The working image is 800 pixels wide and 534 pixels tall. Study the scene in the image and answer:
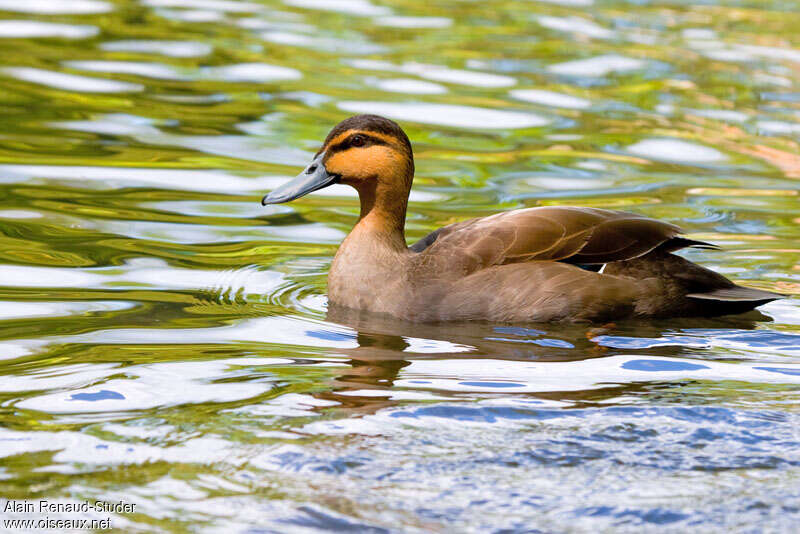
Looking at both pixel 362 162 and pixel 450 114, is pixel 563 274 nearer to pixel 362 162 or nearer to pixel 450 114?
pixel 362 162

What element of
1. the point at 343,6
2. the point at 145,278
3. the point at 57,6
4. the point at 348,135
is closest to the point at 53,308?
the point at 145,278

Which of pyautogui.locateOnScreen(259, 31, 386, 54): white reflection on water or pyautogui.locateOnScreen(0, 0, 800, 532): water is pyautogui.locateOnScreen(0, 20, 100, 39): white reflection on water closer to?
pyautogui.locateOnScreen(0, 0, 800, 532): water

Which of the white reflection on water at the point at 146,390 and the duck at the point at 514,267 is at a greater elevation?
the duck at the point at 514,267

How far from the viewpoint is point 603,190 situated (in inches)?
428

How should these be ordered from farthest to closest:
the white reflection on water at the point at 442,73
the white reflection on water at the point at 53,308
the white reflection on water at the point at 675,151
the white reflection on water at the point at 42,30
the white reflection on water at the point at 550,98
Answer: the white reflection on water at the point at 42,30 < the white reflection on water at the point at 442,73 < the white reflection on water at the point at 550,98 < the white reflection on water at the point at 675,151 < the white reflection on water at the point at 53,308

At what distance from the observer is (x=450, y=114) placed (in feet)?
43.5

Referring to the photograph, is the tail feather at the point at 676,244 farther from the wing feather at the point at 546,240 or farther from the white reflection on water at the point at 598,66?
the white reflection on water at the point at 598,66

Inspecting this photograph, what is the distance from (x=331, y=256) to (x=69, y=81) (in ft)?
18.5

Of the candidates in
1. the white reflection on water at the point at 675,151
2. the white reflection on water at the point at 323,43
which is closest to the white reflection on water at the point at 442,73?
the white reflection on water at the point at 323,43

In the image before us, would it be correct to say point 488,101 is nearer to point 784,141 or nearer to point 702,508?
point 784,141

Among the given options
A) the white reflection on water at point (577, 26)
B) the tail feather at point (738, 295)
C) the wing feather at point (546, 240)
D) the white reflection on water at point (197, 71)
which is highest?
the white reflection on water at point (577, 26)

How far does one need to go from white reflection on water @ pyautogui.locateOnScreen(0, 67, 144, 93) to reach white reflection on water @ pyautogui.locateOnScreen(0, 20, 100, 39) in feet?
5.26

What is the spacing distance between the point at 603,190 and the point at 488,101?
3.19 metres

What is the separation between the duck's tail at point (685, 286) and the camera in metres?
7.61
